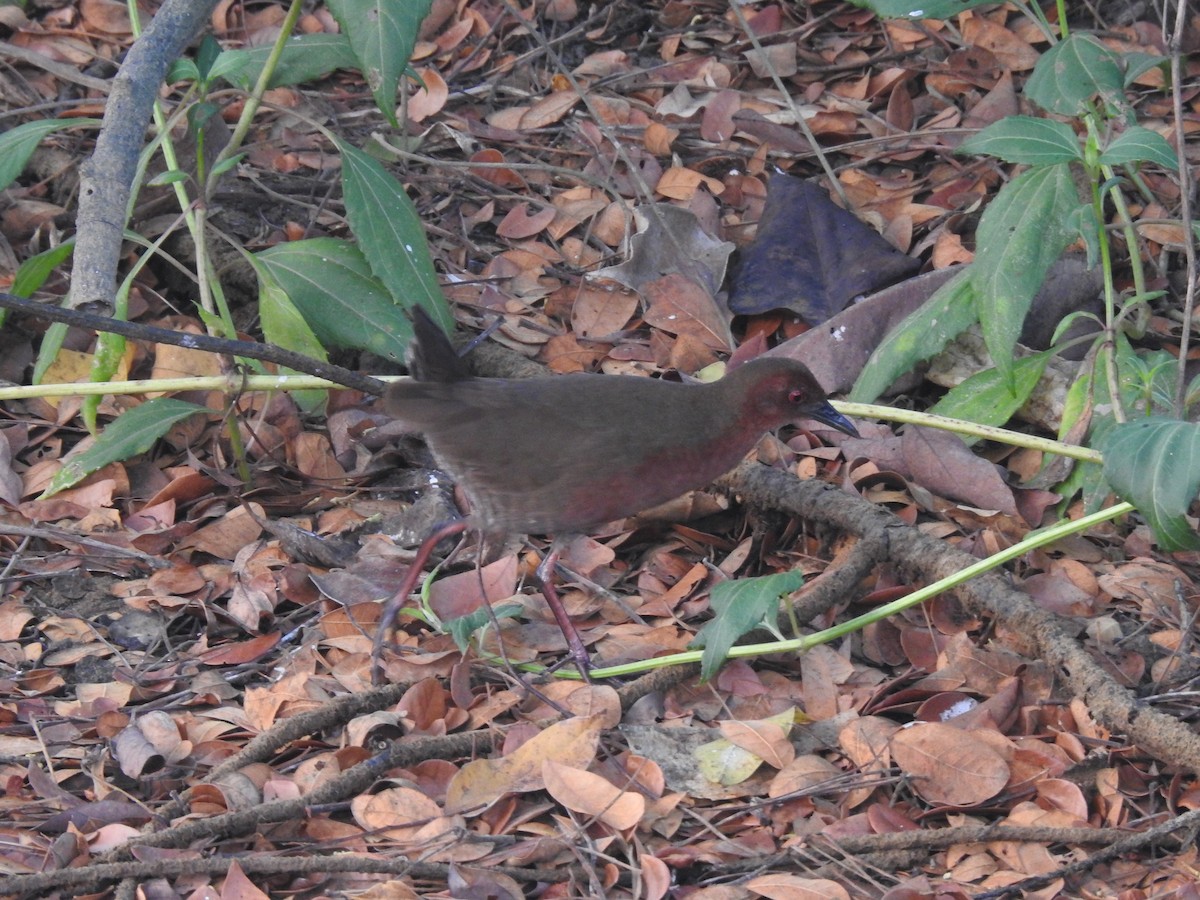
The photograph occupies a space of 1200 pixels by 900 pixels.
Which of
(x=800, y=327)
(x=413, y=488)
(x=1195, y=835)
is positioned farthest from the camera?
(x=800, y=327)

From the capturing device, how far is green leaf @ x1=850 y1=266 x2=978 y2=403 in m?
4.32

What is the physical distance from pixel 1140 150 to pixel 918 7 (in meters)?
0.85

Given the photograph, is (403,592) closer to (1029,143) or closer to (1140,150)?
(1029,143)

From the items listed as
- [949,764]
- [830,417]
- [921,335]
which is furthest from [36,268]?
[949,764]

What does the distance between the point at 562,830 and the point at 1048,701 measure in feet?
4.30

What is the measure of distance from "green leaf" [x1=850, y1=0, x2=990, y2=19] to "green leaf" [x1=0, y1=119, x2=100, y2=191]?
2602mm

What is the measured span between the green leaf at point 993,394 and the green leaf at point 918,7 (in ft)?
3.59

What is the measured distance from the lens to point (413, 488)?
466 cm

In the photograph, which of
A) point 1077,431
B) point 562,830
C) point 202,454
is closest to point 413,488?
point 202,454

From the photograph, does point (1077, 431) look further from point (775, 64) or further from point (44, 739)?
point (44, 739)

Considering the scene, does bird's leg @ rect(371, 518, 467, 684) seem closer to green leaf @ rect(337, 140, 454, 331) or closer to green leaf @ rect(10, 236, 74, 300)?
green leaf @ rect(337, 140, 454, 331)

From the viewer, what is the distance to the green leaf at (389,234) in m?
4.70

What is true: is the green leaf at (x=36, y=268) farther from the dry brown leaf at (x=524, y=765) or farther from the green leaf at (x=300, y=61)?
the dry brown leaf at (x=524, y=765)

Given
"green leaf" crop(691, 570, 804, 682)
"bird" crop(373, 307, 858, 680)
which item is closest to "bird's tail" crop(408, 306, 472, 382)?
"bird" crop(373, 307, 858, 680)
